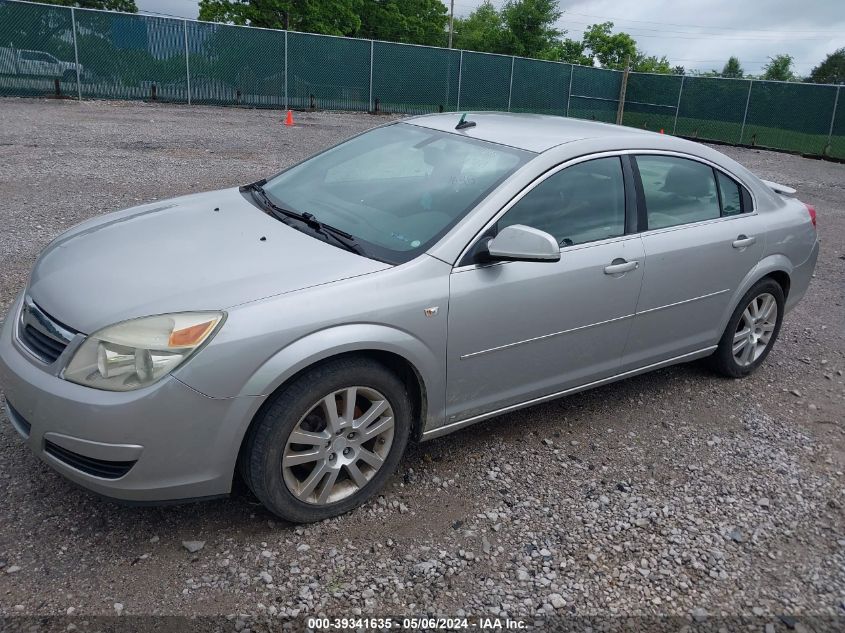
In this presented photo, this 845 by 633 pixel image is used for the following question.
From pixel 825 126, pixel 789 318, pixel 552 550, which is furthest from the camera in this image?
pixel 825 126

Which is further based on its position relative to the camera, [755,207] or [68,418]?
[755,207]

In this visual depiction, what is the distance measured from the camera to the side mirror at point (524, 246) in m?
3.13

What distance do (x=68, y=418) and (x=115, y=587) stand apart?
2.11 feet

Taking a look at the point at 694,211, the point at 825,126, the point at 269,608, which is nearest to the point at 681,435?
the point at 694,211

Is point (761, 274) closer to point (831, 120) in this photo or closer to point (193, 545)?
point (193, 545)

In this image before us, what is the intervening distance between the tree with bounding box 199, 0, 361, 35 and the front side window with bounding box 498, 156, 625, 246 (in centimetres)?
3907

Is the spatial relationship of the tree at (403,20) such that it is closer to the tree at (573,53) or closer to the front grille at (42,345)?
the tree at (573,53)

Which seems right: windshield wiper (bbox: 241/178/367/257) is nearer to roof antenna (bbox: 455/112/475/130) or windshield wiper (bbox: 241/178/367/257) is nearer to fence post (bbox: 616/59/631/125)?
roof antenna (bbox: 455/112/475/130)

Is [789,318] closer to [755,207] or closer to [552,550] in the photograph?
[755,207]

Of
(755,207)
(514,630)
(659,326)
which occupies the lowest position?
(514,630)

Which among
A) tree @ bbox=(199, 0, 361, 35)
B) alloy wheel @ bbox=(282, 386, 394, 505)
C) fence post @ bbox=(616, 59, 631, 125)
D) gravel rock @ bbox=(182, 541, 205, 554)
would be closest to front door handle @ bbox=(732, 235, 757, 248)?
alloy wheel @ bbox=(282, 386, 394, 505)

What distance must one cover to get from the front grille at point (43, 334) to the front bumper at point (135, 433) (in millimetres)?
51

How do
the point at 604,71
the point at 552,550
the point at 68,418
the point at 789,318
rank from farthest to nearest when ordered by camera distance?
the point at 604,71
the point at 789,318
the point at 552,550
the point at 68,418

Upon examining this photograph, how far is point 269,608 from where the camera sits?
2590 mm
